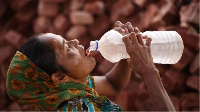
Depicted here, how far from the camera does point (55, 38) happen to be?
1608 millimetres

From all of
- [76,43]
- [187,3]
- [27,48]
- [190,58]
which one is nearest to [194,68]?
[190,58]

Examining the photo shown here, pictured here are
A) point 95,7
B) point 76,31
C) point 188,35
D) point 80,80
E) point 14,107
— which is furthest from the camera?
point 14,107

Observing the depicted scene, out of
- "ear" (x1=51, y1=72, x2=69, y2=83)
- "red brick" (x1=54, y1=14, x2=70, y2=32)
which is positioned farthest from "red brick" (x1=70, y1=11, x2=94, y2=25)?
"ear" (x1=51, y1=72, x2=69, y2=83)

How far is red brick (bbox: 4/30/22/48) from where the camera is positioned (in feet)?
14.7

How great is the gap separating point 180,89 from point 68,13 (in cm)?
172

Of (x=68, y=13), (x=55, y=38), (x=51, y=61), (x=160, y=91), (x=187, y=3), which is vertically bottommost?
(x=160, y=91)

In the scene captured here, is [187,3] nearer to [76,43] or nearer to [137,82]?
[137,82]

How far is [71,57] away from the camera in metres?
1.63

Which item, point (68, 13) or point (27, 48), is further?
point (68, 13)

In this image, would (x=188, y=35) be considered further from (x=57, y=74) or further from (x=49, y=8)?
(x=49, y=8)

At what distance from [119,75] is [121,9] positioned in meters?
1.68

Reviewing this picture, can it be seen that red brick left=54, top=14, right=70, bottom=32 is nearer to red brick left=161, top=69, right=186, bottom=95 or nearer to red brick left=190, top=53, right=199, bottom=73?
red brick left=161, top=69, right=186, bottom=95

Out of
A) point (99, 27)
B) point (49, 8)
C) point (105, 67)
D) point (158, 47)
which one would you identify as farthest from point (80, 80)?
point (49, 8)

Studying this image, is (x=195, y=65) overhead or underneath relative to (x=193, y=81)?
overhead
